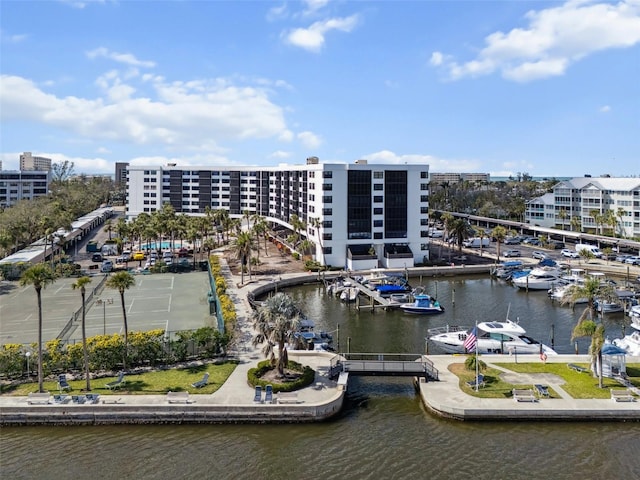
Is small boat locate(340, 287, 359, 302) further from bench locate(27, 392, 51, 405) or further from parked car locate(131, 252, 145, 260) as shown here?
parked car locate(131, 252, 145, 260)

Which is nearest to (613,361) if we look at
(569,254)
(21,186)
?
(569,254)

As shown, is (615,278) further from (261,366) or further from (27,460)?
(27,460)

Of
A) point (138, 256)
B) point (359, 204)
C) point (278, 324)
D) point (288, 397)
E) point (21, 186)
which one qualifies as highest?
point (21, 186)

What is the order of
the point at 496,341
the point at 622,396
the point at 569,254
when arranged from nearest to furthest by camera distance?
the point at 622,396, the point at 496,341, the point at 569,254

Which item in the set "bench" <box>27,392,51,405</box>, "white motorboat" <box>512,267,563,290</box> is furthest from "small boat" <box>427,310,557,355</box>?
A: "bench" <box>27,392,51,405</box>

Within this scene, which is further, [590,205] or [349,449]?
[590,205]

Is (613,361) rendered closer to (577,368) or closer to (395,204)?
(577,368)

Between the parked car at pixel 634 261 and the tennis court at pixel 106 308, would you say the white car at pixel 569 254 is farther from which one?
the tennis court at pixel 106 308
